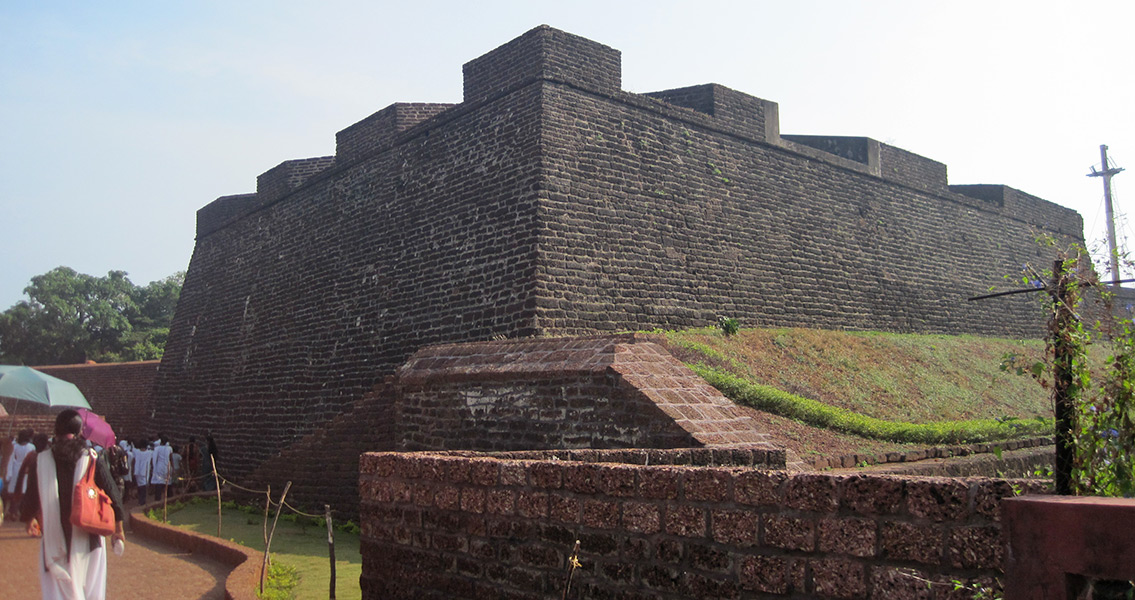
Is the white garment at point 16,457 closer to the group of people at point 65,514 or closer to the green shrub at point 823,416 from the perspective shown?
the group of people at point 65,514

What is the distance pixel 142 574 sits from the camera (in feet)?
25.7

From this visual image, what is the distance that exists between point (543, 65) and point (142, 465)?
868 centimetres

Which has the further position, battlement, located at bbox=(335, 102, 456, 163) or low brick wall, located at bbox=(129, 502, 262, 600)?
battlement, located at bbox=(335, 102, 456, 163)

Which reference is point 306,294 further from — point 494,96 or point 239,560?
point 239,560

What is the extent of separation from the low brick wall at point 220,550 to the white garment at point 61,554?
1493mm

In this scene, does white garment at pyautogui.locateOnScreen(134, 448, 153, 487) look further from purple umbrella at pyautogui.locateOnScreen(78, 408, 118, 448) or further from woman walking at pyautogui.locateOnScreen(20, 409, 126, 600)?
woman walking at pyautogui.locateOnScreen(20, 409, 126, 600)

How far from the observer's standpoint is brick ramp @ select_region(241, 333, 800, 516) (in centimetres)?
691

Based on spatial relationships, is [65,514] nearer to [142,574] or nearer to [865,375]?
[142,574]

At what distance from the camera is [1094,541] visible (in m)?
2.05

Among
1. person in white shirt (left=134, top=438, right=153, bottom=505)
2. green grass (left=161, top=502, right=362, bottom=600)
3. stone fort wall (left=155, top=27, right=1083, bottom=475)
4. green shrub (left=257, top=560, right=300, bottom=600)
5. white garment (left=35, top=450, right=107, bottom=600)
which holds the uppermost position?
stone fort wall (left=155, top=27, right=1083, bottom=475)

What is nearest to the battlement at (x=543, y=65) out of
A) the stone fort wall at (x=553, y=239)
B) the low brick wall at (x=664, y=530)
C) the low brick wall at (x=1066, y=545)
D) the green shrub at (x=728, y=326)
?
the stone fort wall at (x=553, y=239)

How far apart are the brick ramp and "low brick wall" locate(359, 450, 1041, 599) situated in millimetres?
2457

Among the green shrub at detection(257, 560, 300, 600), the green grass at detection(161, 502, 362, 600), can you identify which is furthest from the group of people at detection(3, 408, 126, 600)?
the green grass at detection(161, 502, 362, 600)

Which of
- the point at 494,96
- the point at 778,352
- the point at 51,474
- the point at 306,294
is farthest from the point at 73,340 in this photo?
the point at 51,474
